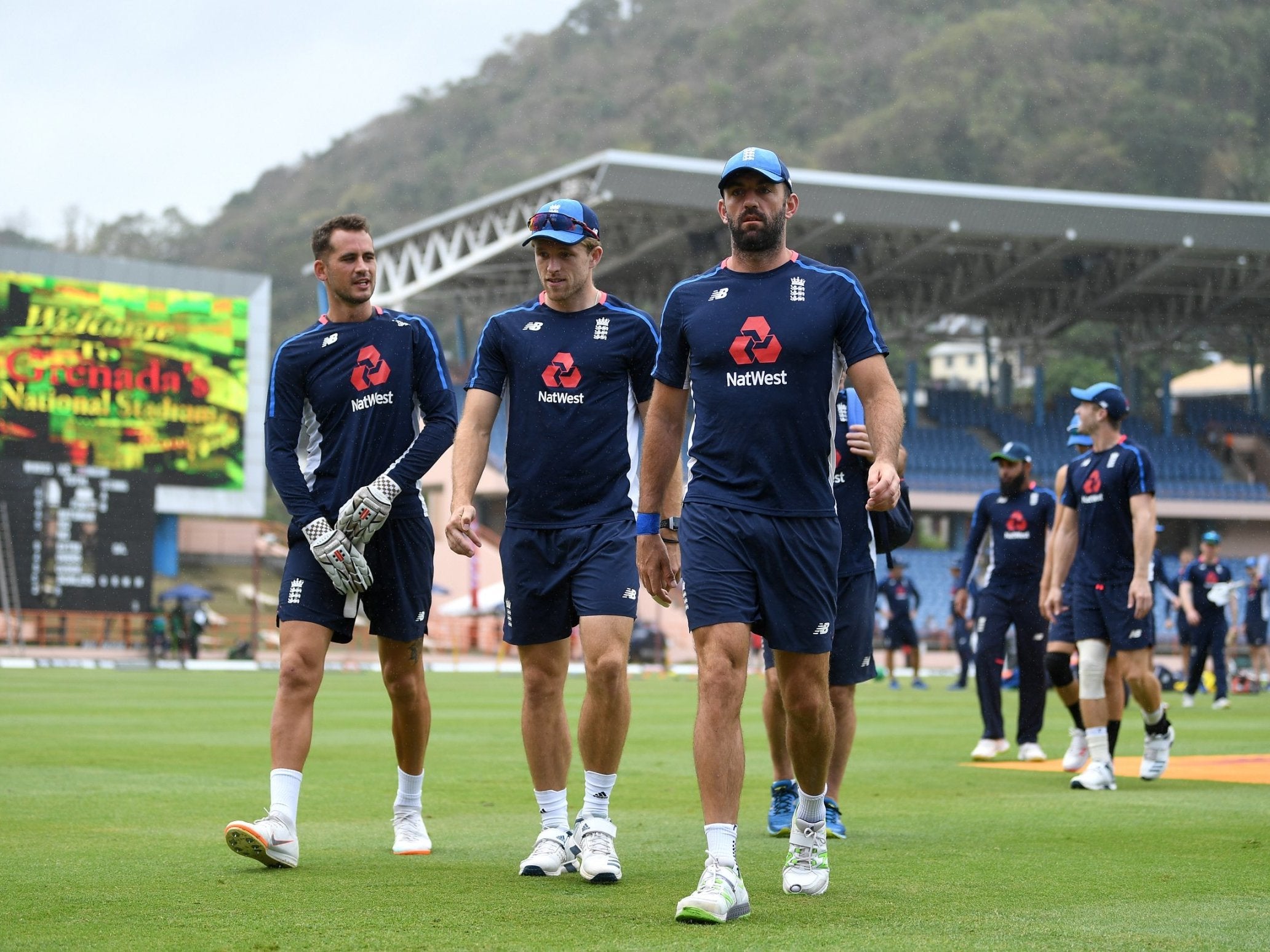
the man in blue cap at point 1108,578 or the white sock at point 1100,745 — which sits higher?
the man in blue cap at point 1108,578

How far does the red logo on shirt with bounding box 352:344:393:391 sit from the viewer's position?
6.58 meters

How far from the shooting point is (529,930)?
184 inches

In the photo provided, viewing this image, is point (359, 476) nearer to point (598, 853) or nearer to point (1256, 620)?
point (598, 853)

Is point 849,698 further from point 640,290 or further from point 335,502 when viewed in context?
point 640,290

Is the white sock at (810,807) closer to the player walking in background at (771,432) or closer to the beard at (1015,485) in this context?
the player walking in background at (771,432)

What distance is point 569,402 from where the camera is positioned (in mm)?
6359

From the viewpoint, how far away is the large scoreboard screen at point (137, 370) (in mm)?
44812

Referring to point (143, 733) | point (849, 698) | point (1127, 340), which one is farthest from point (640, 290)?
point (849, 698)

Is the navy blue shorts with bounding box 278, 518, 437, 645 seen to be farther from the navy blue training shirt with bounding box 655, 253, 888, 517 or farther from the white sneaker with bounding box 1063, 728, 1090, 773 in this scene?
the white sneaker with bounding box 1063, 728, 1090, 773

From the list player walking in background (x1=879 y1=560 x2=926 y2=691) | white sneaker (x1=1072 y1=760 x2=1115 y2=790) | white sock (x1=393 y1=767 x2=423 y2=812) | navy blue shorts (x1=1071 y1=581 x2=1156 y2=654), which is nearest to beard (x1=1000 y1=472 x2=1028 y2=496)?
navy blue shorts (x1=1071 y1=581 x2=1156 y2=654)

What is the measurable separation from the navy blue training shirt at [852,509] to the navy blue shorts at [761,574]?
198 cm

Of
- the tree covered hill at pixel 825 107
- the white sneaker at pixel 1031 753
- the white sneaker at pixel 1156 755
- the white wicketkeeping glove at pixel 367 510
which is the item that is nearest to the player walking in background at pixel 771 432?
the white wicketkeeping glove at pixel 367 510

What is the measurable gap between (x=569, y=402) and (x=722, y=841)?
6.52ft

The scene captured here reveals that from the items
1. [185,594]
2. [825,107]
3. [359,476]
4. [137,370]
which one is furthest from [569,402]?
[825,107]
